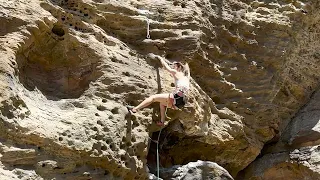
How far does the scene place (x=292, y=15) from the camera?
29.2 feet

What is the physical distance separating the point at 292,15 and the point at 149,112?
157 inches

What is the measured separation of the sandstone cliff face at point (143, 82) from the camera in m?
5.52

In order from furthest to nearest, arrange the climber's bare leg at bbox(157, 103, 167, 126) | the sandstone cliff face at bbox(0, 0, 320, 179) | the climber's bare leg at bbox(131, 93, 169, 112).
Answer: the climber's bare leg at bbox(157, 103, 167, 126) < the climber's bare leg at bbox(131, 93, 169, 112) < the sandstone cliff face at bbox(0, 0, 320, 179)

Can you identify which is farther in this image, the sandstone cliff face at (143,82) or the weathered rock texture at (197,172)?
the weathered rock texture at (197,172)

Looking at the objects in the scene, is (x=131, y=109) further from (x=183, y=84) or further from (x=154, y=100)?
(x=183, y=84)

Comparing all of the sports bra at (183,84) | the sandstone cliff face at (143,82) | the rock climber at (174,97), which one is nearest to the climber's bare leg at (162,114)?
the rock climber at (174,97)

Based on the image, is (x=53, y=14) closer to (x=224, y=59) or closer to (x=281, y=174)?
(x=224, y=59)

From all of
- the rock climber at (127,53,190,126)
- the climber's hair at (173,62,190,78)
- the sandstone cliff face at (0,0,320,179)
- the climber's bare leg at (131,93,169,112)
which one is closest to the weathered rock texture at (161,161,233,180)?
the sandstone cliff face at (0,0,320,179)

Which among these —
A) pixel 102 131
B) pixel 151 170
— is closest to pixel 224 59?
pixel 151 170

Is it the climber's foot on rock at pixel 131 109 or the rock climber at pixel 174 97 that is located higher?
the rock climber at pixel 174 97

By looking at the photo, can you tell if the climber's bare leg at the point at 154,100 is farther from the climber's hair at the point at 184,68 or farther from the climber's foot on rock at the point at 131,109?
the climber's hair at the point at 184,68

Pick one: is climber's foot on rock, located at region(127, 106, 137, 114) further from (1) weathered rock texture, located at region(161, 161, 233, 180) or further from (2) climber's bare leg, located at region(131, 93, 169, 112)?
(1) weathered rock texture, located at region(161, 161, 233, 180)

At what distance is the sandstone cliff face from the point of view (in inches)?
217

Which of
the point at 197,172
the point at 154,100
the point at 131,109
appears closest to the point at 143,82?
the point at 154,100
